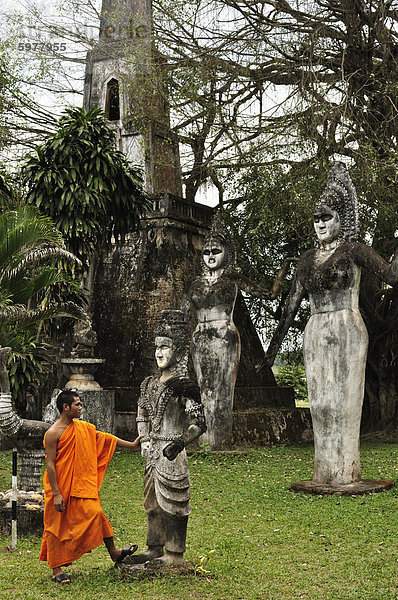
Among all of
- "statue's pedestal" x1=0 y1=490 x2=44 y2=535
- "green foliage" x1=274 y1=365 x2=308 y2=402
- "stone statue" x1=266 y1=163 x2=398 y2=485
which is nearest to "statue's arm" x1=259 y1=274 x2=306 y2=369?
"stone statue" x1=266 y1=163 x2=398 y2=485

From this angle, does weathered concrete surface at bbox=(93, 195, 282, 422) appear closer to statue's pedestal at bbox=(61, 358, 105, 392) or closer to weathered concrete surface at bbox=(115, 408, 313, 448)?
weathered concrete surface at bbox=(115, 408, 313, 448)

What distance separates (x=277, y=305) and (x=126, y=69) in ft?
19.8

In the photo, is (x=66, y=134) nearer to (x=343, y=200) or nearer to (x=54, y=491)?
(x=343, y=200)

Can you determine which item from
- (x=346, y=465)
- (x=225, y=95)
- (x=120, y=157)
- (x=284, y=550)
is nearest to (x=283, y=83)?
(x=225, y=95)

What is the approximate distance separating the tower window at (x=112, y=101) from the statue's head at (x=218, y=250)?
242 inches

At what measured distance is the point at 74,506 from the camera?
17.8 ft

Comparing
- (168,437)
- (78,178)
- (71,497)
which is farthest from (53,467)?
(78,178)

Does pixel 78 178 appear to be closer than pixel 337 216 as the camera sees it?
No

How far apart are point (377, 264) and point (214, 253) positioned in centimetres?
387

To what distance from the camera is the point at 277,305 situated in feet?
54.1

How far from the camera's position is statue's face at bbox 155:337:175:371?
18.3 feet

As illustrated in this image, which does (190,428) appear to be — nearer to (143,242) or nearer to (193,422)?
(193,422)

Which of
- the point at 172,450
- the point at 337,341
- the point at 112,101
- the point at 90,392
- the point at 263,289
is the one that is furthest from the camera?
the point at 112,101

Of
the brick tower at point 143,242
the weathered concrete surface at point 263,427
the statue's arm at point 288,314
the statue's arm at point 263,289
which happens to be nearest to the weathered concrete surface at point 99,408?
the weathered concrete surface at point 263,427
